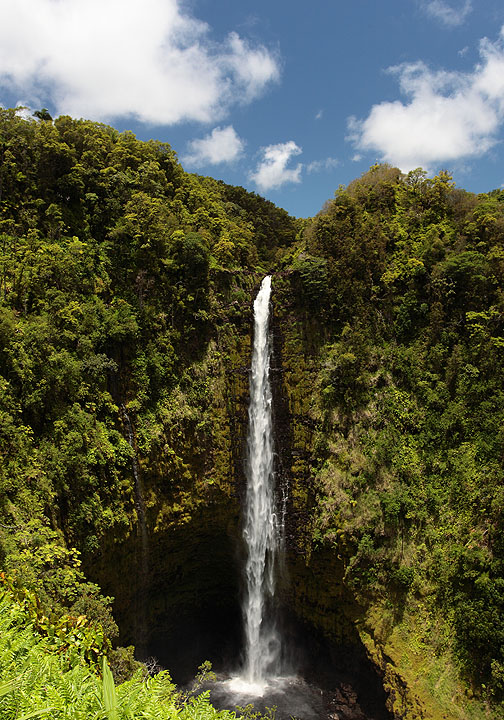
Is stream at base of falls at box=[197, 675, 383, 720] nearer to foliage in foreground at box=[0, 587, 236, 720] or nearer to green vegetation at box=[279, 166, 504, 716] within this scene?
green vegetation at box=[279, 166, 504, 716]

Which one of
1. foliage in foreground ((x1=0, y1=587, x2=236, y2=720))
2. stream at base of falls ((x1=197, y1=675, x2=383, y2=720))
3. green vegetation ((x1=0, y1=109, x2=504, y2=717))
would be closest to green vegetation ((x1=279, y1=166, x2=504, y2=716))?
green vegetation ((x1=0, y1=109, x2=504, y2=717))

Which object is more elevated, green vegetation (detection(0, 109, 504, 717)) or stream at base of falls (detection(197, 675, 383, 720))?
green vegetation (detection(0, 109, 504, 717))

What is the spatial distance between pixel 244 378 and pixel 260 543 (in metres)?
8.00

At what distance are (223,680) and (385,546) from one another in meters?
9.47

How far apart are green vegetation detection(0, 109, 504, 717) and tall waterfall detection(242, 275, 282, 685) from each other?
1012mm

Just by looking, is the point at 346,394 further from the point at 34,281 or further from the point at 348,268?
the point at 34,281

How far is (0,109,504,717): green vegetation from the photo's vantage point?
14.3 meters

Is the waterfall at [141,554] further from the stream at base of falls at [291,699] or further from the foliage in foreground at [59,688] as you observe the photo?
the foliage in foreground at [59,688]

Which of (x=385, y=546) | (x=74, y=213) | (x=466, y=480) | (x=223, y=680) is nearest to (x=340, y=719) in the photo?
(x=223, y=680)

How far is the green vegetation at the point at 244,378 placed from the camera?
14.3 m

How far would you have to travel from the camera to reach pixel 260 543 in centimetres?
1964

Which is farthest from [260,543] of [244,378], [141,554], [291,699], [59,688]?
[59,688]

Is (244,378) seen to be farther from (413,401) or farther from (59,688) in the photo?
(59,688)

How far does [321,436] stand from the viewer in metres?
19.4
